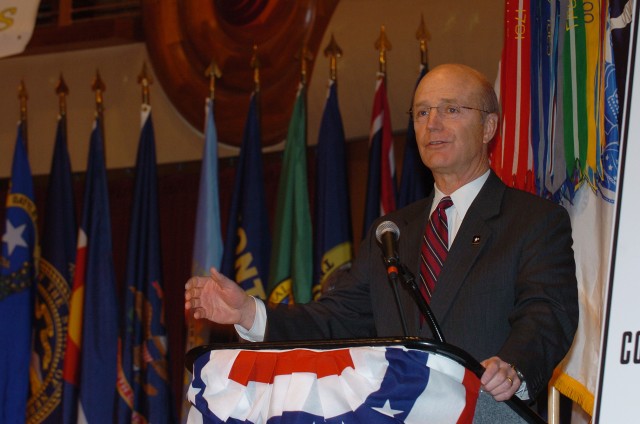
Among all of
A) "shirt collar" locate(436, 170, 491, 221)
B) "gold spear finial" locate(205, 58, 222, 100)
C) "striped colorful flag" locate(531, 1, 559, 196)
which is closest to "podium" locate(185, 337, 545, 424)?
"shirt collar" locate(436, 170, 491, 221)

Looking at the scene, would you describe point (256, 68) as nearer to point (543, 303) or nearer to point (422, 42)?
point (422, 42)

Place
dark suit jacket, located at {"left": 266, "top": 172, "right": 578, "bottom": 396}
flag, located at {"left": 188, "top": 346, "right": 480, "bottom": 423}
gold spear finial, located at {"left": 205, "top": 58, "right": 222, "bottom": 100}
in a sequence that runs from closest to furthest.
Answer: flag, located at {"left": 188, "top": 346, "right": 480, "bottom": 423} < dark suit jacket, located at {"left": 266, "top": 172, "right": 578, "bottom": 396} < gold spear finial, located at {"left": 205, "top": 58, "right": 222, "bottom": 100}

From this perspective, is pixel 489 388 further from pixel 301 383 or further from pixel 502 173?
pixel 502 173

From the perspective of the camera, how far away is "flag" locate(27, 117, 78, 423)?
5418 millimetres

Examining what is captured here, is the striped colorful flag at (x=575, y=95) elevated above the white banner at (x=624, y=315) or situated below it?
above

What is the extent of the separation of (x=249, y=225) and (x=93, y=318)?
3.29 ft

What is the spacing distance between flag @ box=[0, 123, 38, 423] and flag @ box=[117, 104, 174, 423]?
56cm

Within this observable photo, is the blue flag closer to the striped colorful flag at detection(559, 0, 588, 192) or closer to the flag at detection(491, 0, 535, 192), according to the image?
the flag at detection(491, 0, 535, 192)

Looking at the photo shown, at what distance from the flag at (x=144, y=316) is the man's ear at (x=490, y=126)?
9.80ft

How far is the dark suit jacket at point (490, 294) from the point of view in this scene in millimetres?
2125

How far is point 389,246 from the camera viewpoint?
2.17 meters

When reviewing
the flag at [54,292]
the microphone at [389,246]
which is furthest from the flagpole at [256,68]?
the microphone at [389,246]

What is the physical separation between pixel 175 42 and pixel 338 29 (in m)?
1.17

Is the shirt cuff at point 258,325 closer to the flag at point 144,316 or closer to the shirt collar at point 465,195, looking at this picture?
the shirt collar at point 465,195
